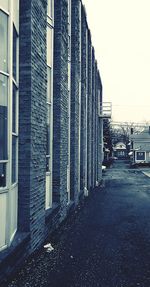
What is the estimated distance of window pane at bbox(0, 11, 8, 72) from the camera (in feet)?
19.2

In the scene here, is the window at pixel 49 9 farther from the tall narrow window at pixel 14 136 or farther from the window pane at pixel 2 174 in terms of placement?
the window pane at pixel 2 174

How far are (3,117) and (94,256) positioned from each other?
3.73m

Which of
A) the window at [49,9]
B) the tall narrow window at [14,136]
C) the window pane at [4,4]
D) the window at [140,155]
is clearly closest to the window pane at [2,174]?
the tall narrow window at [14,136]

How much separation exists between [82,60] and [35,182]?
1192 centimetres

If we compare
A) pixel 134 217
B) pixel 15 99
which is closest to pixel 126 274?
pixel 15 99

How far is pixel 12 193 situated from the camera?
6.49 meters

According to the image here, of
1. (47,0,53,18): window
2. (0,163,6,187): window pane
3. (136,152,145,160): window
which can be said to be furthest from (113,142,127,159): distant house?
(0,163,6,187): window pane

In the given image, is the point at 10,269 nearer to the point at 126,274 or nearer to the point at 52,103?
the point at 126,274

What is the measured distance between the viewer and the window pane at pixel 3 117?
230 inches

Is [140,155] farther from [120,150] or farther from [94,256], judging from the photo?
[94,256]

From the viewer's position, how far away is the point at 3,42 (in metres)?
5.95

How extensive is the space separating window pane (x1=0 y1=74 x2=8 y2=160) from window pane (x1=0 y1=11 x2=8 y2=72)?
0.74 feet

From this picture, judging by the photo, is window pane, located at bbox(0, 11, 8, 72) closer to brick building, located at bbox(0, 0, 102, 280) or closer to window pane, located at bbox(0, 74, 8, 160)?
brick building, located at bbox(0, 0, 102, 280)

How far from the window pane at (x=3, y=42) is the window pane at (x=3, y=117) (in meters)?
0.23
